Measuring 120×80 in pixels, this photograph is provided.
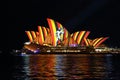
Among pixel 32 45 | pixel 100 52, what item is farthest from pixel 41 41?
pixel 100 52

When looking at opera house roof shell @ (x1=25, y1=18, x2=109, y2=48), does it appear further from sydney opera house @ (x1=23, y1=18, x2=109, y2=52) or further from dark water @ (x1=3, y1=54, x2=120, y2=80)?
dark water @ (x1=3, y1=54, x2=120, y2=80)

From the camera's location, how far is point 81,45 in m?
164

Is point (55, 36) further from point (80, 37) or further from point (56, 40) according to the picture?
point (80, 37)

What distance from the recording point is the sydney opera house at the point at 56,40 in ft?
471

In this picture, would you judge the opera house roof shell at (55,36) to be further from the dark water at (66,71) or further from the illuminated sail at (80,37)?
the dark water at (66,71)

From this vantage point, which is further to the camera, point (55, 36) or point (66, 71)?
point (55, 36)

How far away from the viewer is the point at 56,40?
509 feet

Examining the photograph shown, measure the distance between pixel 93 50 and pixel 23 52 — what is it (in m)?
30.5

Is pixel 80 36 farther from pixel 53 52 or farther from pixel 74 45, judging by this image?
pixel 53 52

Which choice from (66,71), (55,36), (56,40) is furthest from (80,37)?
(66,71)

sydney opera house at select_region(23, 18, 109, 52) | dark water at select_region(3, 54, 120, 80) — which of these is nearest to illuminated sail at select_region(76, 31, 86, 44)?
sydney opera house at select_region(23, 18, 109, 52)

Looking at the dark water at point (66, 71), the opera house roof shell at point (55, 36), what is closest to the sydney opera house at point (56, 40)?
the opera house roof shell at point (55, 36)

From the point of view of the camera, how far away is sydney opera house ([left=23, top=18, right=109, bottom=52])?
14370cm

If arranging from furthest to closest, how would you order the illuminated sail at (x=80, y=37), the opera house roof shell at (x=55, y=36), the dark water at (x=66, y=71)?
the illuminated sail at (x=80, y=37) → the opera house roof shell at (x=55, y=36) → the dark water at (x=66, y=71)
